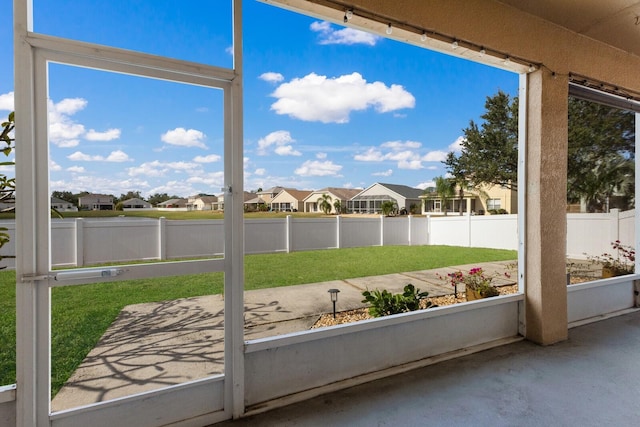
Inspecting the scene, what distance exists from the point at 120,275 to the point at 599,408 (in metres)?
2.58

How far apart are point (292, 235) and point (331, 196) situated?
0.69m

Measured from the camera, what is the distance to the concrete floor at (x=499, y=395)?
1.65 m

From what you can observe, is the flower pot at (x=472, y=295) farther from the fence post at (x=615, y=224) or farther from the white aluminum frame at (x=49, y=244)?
the fence post at (x=615, y=224)

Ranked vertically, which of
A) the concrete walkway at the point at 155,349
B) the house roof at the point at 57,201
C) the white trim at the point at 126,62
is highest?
the white trim at the point at 126,62

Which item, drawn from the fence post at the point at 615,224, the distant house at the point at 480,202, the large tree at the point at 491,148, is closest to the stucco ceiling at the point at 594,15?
the fence post at the point at 615,224

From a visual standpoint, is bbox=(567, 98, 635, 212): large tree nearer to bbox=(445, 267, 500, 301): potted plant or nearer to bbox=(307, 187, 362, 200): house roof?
bbox=(445, 267, 500, 301): potted plant

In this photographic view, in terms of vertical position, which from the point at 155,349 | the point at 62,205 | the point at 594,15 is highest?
the point at 594,15

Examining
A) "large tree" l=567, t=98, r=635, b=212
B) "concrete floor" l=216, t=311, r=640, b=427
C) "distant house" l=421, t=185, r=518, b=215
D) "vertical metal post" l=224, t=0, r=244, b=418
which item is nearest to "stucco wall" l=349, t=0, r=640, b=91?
"large tree" l=567, t=98, r=635, b=212

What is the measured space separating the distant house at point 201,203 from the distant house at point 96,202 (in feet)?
1.22

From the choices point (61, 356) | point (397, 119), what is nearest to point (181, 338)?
point (61, 356)

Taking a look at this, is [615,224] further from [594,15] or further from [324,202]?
[324,202]

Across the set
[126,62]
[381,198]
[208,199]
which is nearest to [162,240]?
[208,199]

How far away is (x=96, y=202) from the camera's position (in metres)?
Result: 1.57

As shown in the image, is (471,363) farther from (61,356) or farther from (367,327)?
(61,356)
